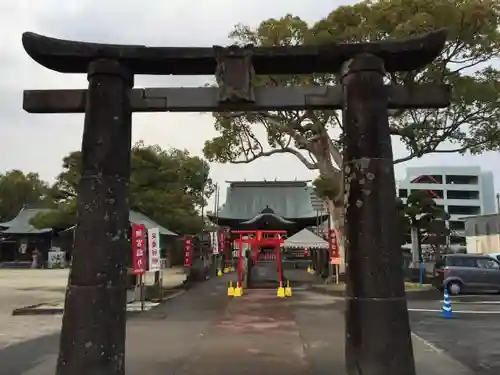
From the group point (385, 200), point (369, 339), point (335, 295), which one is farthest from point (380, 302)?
point (335, 295)

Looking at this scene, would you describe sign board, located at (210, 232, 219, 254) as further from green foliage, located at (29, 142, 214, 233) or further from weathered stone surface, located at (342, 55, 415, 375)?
weathered stone surface, located at (342, 55, 415, 375)

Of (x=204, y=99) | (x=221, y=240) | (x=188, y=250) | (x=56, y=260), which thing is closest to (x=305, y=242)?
(x=188, y=250)

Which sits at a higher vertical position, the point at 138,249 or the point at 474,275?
the point at 138,249

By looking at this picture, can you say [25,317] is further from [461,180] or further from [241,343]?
[461,180]

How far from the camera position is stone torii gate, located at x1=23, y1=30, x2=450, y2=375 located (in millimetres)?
6098

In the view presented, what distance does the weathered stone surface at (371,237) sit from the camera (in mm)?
6027

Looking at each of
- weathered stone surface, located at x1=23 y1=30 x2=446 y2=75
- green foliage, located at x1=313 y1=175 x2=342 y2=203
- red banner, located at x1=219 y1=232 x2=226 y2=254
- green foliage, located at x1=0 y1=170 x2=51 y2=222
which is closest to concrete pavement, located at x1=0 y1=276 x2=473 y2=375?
weathered stone surface, located at x1=23 y1=30 x2=446 y2=75

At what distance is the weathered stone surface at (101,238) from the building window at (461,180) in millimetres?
78908

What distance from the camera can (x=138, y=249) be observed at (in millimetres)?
15766

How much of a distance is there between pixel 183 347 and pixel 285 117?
15.5m

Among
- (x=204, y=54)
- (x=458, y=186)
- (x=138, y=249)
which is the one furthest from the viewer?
(x=458, y=186)

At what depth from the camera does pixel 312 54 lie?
6.83 meters

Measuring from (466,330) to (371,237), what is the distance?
749 centimetres

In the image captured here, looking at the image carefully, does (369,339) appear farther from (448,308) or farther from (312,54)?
(448,308)
